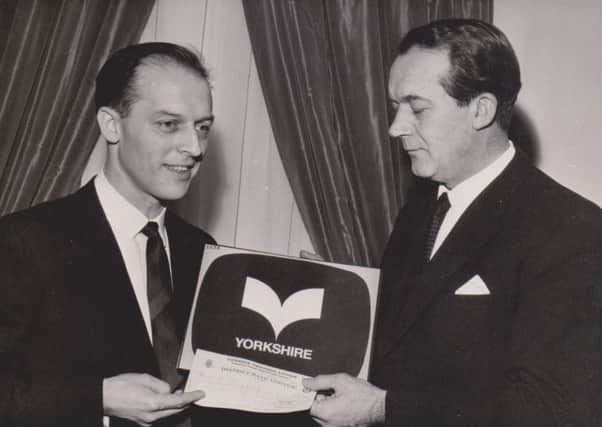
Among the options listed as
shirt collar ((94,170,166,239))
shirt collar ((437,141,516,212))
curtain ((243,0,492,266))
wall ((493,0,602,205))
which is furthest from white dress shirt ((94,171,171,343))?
wall ((493,0,602,205))

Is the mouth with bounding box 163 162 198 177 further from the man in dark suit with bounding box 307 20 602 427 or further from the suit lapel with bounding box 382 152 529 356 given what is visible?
the suit lapel with bounding box 382 152 529 356

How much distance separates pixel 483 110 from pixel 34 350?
1.48 metres

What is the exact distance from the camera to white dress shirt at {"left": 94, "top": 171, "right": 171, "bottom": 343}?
1.88m

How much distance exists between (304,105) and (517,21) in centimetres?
116

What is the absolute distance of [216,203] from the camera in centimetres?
306

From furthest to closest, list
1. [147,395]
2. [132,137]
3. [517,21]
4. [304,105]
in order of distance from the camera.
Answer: [517,21] → [304,105] → [132,137] → [147,395]

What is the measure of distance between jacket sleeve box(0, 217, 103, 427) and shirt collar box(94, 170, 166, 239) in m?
0.21

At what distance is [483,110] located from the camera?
1950 mm

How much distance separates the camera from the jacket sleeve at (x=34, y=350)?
5.35 ft

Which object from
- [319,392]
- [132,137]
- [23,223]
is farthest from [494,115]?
[23,223]

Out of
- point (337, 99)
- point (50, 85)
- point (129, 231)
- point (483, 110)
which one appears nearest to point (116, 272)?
point (129, 231)

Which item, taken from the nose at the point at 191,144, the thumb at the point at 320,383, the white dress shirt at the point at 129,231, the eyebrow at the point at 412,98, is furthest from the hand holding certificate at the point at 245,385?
the eyebrow at the point at 412,98

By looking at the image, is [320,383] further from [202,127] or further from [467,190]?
[202,127]

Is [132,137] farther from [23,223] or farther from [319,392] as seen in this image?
[319,392]
